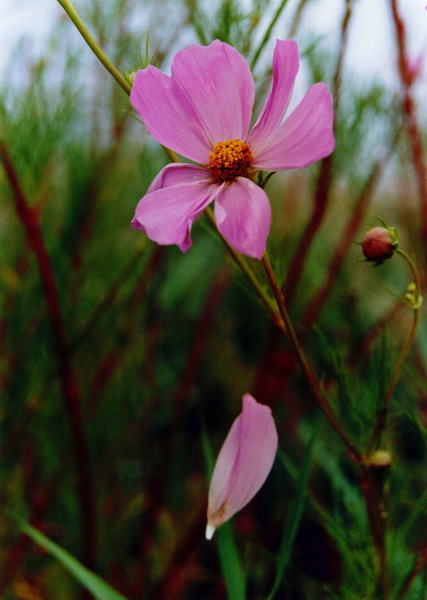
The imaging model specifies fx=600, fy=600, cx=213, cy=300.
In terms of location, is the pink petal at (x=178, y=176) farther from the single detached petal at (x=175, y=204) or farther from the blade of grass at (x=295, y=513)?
the blade of grass at (x=295, y=513)

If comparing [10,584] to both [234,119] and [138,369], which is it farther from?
[234,119]

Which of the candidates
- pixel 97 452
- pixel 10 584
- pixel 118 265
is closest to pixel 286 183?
pixel 118 265

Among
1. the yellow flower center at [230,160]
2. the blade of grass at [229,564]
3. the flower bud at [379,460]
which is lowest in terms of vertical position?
the blade of grass at [229,564]

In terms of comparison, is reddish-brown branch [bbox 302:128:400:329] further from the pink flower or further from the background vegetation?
the pink flower

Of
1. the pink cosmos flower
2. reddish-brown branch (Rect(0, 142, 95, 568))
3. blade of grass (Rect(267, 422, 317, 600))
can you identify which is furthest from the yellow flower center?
reddish-brown branch (Rect(0, 142, 95, 568))

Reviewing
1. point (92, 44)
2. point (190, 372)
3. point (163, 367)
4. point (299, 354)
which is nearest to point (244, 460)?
point (299, 354)

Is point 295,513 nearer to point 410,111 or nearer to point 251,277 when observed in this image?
point 251,277

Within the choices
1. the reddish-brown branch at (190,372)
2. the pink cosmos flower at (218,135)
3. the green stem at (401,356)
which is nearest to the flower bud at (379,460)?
the green stem at (401,356)

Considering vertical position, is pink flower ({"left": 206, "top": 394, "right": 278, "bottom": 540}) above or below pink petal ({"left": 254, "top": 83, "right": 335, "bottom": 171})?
below
